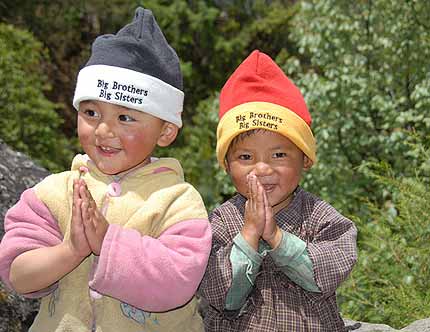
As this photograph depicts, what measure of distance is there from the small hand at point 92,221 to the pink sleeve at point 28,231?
219 millimetres

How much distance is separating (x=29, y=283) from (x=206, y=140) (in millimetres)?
7745

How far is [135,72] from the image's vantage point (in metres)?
2.56

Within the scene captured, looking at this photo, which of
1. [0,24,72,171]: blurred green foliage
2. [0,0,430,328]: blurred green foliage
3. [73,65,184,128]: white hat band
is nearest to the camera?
[73,65,184,128]: white hat band

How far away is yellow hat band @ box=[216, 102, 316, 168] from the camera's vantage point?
2732 millimetres

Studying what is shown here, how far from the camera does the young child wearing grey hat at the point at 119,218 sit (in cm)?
242

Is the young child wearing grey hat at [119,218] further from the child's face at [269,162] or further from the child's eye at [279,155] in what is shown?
the child's eye at [279,155]


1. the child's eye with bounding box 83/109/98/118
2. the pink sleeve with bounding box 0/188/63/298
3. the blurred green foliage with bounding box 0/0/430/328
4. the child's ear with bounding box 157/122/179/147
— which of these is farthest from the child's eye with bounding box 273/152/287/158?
the blurred green foliage with bounding box 0/0/430/328

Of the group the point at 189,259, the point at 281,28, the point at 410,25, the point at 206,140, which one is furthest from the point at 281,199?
the point at 281,28

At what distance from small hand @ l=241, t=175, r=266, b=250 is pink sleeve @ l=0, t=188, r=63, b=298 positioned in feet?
1.99

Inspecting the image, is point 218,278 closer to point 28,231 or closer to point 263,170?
point 263,170

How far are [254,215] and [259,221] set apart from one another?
26mm

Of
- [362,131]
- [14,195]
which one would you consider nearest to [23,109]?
[362,131]

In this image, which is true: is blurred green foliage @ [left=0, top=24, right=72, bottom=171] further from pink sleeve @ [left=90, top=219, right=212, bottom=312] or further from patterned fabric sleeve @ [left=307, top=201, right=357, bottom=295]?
pink sleeve @ [left=90, top=219, right=212, bottom=312]

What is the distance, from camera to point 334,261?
2.71 meters
